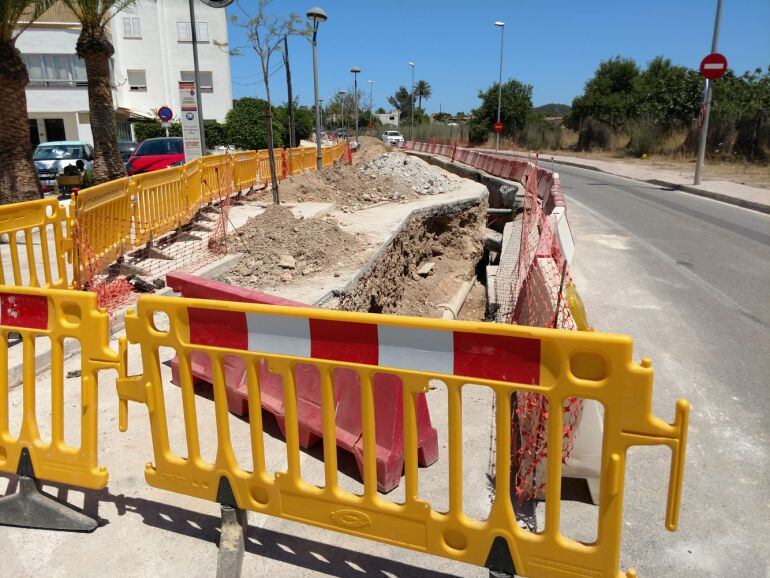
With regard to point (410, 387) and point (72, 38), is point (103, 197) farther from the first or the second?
point (72, 38)

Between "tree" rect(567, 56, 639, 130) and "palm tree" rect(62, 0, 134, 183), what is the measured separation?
118 feet

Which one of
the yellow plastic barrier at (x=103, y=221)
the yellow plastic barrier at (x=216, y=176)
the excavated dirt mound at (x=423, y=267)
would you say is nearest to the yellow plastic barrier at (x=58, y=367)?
the yellow plastic barrier at (x=103, y=221)

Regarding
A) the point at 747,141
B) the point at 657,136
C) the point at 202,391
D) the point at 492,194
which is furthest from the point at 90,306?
the point at 657,136

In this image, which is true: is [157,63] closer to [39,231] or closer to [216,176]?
[216,176]

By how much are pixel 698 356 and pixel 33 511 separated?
17.2ft

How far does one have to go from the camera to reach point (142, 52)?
144ft

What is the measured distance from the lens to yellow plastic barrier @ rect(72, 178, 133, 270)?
6.32 meters

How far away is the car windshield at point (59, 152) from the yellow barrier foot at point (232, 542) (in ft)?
65.5

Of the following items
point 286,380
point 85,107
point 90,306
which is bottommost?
point 286,380

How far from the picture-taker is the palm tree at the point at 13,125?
33.9 feet

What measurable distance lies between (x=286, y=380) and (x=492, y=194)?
16.5 meters

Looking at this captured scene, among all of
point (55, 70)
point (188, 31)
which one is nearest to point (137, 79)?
point (188, 31)

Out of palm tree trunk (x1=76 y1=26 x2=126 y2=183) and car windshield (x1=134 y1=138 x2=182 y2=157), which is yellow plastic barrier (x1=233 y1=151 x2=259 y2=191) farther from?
palm tree trunk (x1=76 y1=26 x2=126 y2=183)

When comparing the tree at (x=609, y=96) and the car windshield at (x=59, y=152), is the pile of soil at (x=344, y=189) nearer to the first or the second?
the car windshield at (x=59, y=152)
